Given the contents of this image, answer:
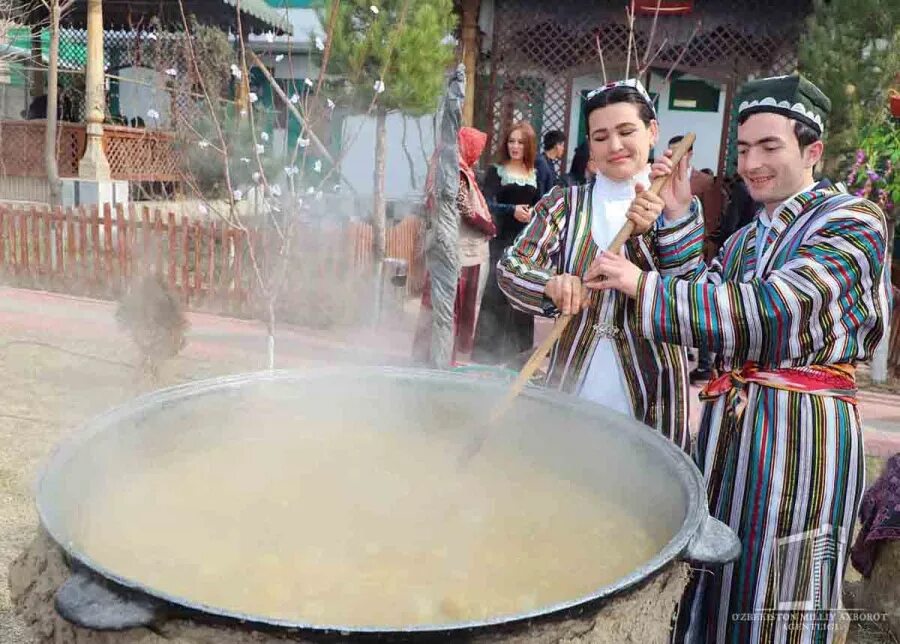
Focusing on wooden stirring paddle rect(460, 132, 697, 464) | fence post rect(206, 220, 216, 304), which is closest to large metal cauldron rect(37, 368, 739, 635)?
wooden stirring paddle rect(460, 132, 697, 464)

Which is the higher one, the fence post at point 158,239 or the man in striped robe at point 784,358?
the man in striped robe at point 784,358

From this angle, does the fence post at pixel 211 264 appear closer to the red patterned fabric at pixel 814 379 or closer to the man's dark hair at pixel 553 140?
the man's dark hair at pixel 553 140

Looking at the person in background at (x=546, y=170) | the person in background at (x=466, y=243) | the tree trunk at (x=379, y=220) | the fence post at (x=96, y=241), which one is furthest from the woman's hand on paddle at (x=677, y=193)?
the fence post at (x=96, y=241)

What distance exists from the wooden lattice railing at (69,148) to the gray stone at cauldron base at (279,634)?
11729 millimetres

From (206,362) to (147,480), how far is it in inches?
171

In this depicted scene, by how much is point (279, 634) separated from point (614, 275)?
1088 millimetres

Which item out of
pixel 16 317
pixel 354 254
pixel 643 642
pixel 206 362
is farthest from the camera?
pixel 354 254

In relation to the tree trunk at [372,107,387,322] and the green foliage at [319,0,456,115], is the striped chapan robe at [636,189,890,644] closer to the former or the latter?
the tree trunk at [372,107,387,322]

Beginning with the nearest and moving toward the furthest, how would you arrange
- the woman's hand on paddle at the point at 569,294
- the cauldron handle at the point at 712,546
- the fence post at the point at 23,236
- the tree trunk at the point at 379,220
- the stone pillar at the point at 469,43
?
the cauldron handle at the point at 712,546 → the woman's hand on paddle at the point at 569,294 → the tree trunk at the point at 379,220 → the fence post at the point at 23,236 → the stone pillar at the point at 469,43

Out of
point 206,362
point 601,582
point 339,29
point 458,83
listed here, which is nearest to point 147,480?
point 601,582

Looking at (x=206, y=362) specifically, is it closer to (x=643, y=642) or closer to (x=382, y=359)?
(x=382, y=359)

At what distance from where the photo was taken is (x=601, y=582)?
5.24 ft

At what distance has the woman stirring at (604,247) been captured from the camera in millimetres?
2188

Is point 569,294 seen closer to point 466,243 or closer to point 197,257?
point 466,243
